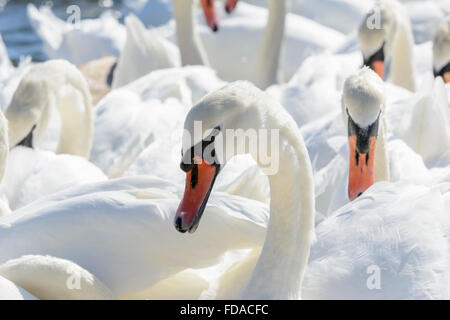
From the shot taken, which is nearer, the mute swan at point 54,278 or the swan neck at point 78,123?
the mute swan at point 54,278

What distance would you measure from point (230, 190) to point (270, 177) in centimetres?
109

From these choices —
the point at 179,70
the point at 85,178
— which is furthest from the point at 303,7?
the point at 85,178

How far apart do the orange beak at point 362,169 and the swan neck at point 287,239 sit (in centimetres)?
88

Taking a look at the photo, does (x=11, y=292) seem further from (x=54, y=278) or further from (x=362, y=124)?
(x=362, y=124)

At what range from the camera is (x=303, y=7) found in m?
10.4

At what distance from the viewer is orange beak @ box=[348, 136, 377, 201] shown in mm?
4488

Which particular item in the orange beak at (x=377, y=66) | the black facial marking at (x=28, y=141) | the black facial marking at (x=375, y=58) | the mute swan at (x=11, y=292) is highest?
the black facial marking at (x=375, y=58)

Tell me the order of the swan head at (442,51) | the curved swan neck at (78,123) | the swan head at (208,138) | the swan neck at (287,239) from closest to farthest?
the swan head at (208,138) → the swan neck at (287,239) → the curved swan neck at (78,123) → the swan head at (442,51)

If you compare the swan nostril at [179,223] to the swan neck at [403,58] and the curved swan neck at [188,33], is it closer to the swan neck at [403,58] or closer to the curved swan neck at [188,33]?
the swan neck at [403,58]

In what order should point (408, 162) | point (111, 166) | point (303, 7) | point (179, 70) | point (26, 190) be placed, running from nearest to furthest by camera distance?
1. point (408, 162)
2. point (26, 190)
3. point (111, 166)
4. point (179, 70)
5. point (303, 7)

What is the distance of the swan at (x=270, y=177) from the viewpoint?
329 cm

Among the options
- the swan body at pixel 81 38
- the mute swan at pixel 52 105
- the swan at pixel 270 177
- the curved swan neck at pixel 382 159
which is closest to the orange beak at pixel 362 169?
the curved swan neck at pixel 382 159
